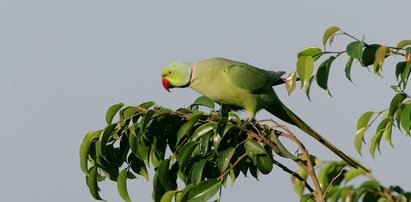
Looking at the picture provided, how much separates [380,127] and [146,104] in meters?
1.07

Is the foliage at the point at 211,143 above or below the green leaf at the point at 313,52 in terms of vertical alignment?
below

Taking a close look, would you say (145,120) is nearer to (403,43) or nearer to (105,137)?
(105,137)

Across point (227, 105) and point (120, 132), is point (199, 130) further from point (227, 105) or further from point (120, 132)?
point (227, 105)

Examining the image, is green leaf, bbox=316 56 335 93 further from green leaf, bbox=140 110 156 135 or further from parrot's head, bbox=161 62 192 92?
parrot's head, bbox=161 62 192 92

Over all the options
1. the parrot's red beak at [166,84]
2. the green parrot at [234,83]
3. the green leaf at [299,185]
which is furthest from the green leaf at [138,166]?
the parrot's red beak at [166,84]

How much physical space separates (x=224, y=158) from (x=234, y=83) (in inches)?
73.6

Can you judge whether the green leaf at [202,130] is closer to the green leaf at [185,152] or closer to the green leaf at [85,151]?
the green leaf at [185,152]

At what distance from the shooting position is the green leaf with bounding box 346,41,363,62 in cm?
260

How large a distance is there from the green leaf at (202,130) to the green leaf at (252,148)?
181 mm

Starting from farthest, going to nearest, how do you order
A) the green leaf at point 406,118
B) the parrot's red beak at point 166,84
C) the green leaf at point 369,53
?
1. the parrot's red beak at point 166,84
2. the green leaf at point 369,53
3. the green leaf at point 406,118

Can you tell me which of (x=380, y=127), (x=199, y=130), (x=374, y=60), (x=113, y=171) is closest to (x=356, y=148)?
(x=380, y=127)

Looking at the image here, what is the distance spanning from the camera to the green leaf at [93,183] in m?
3.07

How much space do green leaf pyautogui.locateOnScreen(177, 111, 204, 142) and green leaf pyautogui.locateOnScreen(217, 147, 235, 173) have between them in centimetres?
21

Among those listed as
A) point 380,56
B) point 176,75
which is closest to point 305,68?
point 380,56
